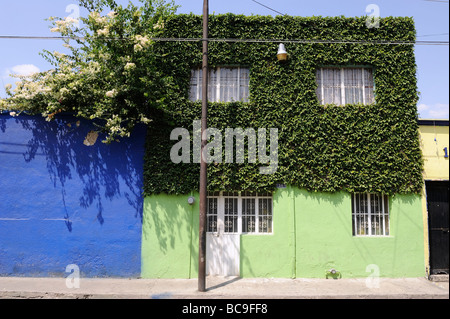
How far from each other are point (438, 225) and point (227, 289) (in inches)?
248

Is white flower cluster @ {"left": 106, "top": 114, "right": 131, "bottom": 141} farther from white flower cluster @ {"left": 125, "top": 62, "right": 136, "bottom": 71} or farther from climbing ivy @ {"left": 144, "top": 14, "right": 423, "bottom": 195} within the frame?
white flower cluster @ {"left": 125, "top": 62, "right": 136, "bottom": 71}

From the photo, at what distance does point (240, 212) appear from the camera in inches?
347

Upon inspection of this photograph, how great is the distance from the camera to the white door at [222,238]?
8539mm

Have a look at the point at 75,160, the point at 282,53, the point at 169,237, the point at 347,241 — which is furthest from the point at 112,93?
the point at 347,241

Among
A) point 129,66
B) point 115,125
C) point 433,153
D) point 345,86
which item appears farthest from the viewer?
point 345,86

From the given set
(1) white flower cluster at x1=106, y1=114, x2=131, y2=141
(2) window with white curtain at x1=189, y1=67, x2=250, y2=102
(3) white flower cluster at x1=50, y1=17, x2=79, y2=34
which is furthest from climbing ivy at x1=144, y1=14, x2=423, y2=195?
(3) white flower cluster at x1=50, y1=17, x2=79, y2=34

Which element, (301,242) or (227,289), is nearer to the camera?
(227,289)

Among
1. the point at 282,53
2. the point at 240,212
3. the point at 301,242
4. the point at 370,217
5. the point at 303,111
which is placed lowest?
the point at 301,242

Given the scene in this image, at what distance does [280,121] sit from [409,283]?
215 inches

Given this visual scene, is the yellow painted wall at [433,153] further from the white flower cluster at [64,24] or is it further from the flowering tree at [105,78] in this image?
the white flower cluster at [64,24]

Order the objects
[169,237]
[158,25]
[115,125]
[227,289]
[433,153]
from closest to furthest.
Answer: [227,289], [115,125], [158,25], [169,237], [433,153]

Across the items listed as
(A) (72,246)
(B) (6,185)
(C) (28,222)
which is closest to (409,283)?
(A) (72,246)

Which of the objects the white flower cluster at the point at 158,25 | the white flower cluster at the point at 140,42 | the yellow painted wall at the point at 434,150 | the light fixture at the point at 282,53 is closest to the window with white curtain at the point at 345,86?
the light fixture at the point at 282,53

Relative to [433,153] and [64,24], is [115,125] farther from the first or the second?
[433,153]
